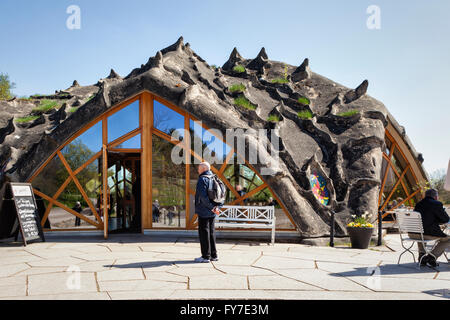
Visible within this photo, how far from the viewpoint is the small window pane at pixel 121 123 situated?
9211mm

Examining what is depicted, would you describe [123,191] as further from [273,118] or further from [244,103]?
[273,118]

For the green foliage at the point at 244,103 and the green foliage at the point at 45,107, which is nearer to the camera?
the green foliage at the point at 244,103

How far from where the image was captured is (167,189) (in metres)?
9.17

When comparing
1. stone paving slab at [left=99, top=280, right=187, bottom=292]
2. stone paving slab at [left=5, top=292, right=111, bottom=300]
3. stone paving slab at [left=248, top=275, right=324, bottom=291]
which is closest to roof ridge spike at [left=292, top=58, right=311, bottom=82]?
stone paving slab at [left=248, top=275, right=324, bottom=291]

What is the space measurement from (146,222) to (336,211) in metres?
4.94

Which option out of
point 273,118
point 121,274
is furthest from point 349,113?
point 121,274

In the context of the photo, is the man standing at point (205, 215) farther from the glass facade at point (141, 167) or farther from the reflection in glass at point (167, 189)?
the reflection in glass at point (167, 189)

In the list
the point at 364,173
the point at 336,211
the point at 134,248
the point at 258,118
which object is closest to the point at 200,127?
the point at 258,118

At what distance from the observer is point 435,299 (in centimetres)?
404

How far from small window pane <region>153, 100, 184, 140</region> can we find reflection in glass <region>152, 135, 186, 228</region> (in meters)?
0.32

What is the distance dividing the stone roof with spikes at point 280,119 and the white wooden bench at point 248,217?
1.87 ft

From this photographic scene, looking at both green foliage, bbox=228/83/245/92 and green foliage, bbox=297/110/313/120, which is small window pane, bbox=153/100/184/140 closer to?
green foliage, bbox=228/83/245/92

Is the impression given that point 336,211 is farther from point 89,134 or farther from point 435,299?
point 89,134

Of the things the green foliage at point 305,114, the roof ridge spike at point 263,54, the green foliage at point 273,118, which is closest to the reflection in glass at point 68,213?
the green foliage at point 273,118
